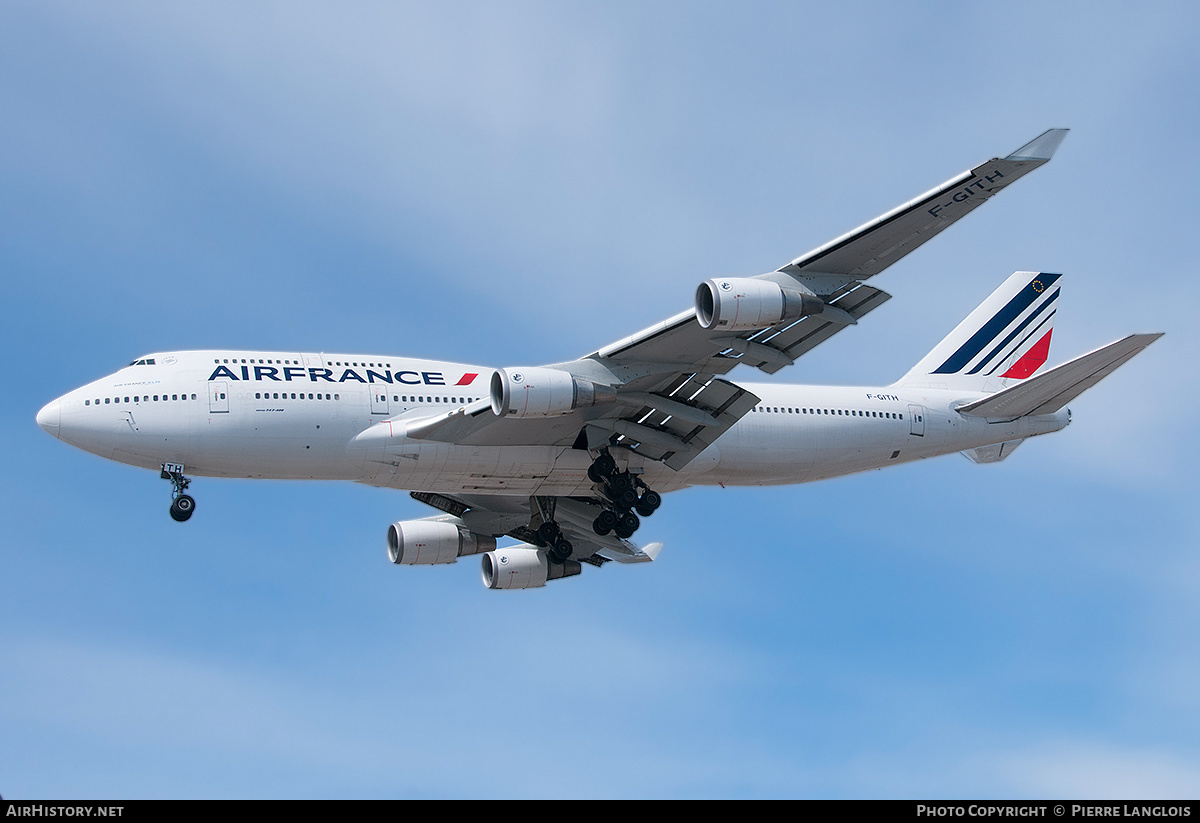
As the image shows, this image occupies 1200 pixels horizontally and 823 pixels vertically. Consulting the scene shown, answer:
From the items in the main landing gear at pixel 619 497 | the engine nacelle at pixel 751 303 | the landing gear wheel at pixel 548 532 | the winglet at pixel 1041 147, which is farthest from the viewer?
the landing gear wheel at pixel 548 532

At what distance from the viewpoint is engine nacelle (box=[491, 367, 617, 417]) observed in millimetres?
29953

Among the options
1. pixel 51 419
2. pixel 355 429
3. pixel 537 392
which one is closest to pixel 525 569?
pixel 355 429

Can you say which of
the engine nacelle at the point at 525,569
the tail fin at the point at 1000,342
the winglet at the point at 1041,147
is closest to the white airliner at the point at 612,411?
the winglet at the point at 1041,147

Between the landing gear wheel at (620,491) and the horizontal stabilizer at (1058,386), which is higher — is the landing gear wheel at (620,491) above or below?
below

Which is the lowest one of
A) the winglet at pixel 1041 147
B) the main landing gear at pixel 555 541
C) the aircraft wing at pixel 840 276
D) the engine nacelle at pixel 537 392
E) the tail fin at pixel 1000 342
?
the main landing gear at pixel 555 541

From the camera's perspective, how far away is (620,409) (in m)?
32.3

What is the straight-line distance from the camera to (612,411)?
107 feet

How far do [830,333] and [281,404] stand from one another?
13287mm

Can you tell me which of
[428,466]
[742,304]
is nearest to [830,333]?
[742,304]

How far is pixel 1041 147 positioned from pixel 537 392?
12158mm

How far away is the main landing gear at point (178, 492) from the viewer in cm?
3123

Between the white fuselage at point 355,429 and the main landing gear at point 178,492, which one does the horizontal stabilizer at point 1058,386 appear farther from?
the main landing gear at point 178,492

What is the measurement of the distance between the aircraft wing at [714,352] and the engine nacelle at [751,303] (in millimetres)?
47

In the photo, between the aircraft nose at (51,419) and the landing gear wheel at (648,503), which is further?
the landing gear wheel at (648,503)
